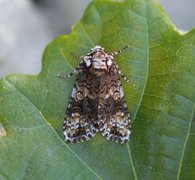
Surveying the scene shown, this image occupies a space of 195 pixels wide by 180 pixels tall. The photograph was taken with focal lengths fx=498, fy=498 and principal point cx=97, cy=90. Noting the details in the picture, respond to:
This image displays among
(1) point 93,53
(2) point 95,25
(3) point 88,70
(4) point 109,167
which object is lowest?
(4) point 109,167

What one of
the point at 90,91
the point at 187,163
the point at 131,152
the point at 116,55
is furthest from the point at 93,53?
the point at 187,163

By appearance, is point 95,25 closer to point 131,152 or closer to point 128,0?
point 128,0

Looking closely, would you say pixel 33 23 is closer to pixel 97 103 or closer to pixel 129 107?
pixel 97 103

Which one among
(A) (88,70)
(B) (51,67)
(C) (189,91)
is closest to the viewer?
(C) (189,91)

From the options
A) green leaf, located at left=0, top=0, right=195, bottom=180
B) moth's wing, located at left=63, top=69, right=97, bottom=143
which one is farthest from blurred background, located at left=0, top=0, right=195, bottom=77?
green leaf, located at left=0, top=0, right=195, bottom=180

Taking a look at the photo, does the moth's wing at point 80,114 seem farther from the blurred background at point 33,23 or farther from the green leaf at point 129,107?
the blurred background at point 33,23

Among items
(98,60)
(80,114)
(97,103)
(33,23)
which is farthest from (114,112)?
(33,23)

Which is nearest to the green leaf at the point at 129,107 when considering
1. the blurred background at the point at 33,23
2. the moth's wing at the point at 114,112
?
the moth's wing at the point at 114,112
